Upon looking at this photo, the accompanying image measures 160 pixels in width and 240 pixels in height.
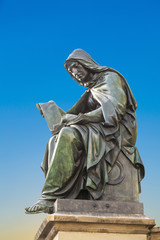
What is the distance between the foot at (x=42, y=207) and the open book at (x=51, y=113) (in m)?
1.44

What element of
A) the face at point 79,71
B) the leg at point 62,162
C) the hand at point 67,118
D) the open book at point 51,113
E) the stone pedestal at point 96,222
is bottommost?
the stone pedestal at point 96,222

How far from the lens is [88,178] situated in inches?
256

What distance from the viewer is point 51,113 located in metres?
7.63

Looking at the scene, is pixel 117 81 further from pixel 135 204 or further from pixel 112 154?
pixel 135 204

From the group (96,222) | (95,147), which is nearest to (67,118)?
(95,147)

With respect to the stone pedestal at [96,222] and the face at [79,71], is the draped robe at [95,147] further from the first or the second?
the face at [79,71]

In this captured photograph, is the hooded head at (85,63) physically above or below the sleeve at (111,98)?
above

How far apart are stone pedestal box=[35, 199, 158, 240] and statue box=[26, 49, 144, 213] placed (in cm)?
23

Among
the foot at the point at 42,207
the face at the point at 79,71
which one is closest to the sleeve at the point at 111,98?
the face at the point at 79,71

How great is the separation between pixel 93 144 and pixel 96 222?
121 cm

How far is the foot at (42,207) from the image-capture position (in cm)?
626

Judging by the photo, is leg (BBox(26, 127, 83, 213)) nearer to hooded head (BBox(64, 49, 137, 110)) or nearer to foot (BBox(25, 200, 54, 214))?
foot (BBox(25, 200, 54, 214))

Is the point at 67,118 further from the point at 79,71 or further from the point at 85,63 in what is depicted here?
the point at 85,63

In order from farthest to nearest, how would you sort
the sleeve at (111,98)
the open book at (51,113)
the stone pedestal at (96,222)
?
the open book at (51,113) < the sleeve at (111,98) < the stone pedestal at (96,222)
